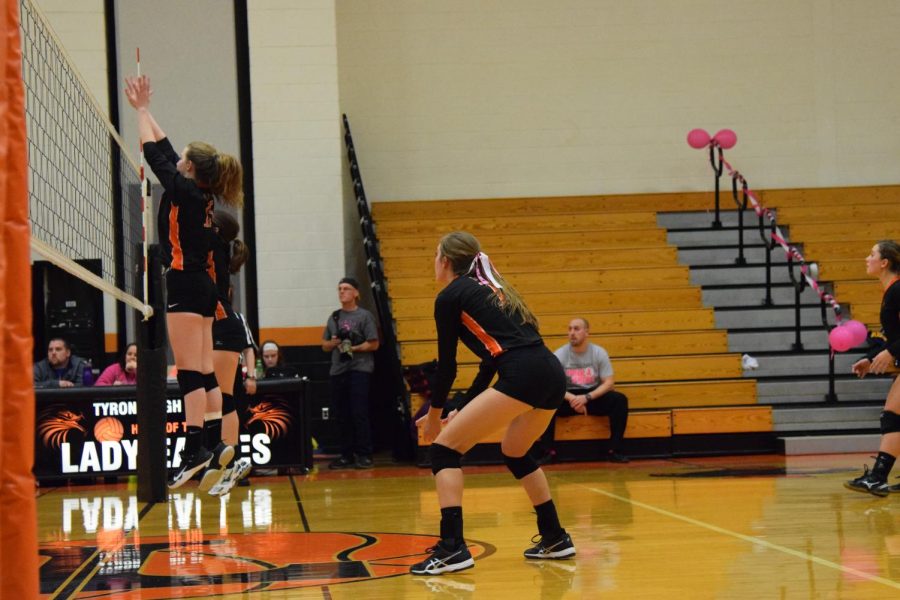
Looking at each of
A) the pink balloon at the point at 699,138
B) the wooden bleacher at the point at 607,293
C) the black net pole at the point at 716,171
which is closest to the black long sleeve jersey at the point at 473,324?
the wooden bleacher at the point at 607,293

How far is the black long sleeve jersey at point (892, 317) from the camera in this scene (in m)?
7.38

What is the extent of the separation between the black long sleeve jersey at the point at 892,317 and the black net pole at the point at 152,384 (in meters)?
5.02

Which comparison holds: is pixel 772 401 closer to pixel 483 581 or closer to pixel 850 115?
pixel 850 115

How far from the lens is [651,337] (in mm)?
12273

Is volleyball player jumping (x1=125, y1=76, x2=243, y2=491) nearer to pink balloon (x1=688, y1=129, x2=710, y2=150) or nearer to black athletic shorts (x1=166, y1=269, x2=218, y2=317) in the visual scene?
black athletic shorts (x1=166, y1=269, x2=218, y2=317)

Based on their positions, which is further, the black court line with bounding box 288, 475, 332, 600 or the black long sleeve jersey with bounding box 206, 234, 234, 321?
the black long sleeve jersey with bounding box 206, 234, 234, 321

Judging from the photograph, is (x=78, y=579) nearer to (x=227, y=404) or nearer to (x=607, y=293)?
(x=227, y=404)

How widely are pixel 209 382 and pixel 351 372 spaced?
528 centimetres

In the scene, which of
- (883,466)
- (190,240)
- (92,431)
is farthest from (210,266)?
(92,431)

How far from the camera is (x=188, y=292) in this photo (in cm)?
578

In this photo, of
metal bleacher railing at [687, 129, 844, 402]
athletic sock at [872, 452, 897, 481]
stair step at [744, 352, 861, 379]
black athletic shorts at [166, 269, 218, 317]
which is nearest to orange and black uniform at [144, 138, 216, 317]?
black athletic shorts at [166, 269, 218, 317]

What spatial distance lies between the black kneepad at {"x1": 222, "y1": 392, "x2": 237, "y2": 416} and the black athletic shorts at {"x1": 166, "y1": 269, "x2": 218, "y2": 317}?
94cm

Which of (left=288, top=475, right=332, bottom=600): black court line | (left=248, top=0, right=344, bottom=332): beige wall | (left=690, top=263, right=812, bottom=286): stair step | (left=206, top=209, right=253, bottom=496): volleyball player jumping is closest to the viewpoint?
(left=288, top=475, right=332, bottom=600): black court line

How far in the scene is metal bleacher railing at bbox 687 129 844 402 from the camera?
460 inches
